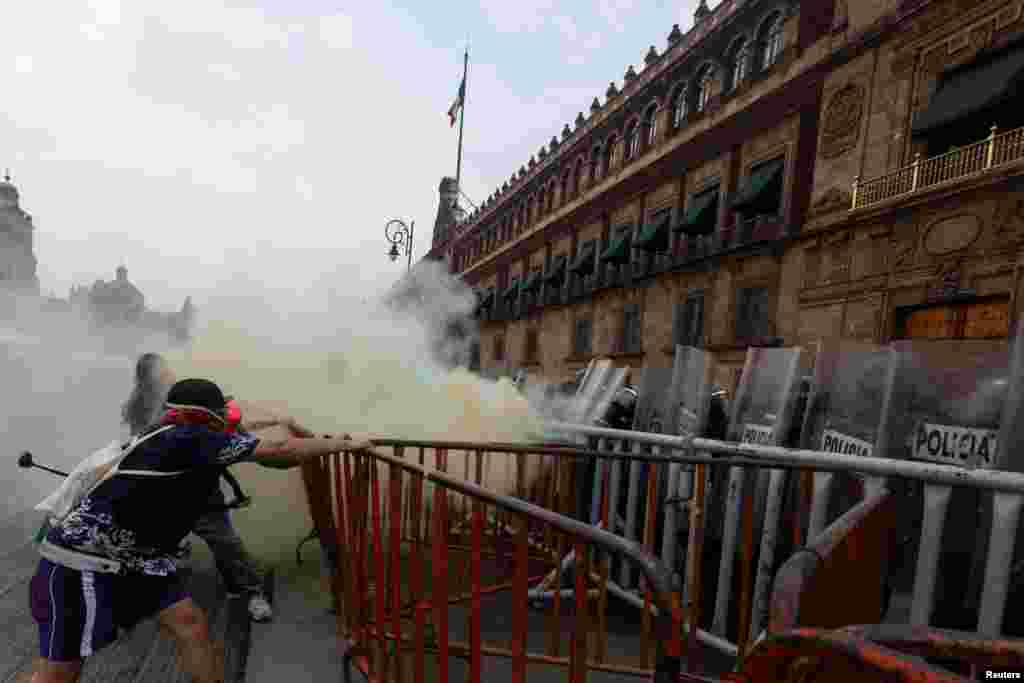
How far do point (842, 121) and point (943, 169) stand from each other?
276 centimetres

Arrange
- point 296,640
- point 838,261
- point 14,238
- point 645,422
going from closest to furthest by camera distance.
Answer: point 296,640
point 645,422
point 838,261
point 14,238

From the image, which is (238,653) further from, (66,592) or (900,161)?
(900,161)

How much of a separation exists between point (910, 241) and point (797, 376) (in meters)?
9.64

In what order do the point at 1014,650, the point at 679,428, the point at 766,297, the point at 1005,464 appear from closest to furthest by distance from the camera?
1. the point at 1014,650
2. the point at 1005,464
3. the point at 679,428
4. the point at 766,297

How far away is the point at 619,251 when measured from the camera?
18.7 m

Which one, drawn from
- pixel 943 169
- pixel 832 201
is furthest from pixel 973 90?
pixel 832 201

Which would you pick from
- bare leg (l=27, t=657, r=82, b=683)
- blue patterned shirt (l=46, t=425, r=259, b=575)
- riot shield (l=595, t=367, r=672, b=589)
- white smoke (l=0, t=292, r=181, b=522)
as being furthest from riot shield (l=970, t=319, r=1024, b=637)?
white smoke (l=0, t=292, r=181, b=522)

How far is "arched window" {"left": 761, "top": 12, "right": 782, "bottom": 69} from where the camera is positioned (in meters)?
13.6

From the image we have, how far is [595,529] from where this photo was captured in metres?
1.08

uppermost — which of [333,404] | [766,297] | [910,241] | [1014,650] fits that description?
[910,241]

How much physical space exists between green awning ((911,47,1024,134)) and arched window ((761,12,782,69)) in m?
4.90

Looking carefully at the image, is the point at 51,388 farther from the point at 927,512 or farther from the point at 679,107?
the point at 679,107

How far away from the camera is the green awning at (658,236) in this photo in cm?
1723

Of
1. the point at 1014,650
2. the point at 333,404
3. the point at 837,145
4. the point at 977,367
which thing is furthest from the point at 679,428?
the point at 837,145
